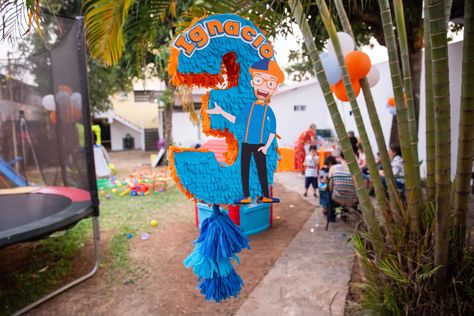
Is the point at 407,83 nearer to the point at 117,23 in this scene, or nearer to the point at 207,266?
the point at 207,266

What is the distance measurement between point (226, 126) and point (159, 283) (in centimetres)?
240

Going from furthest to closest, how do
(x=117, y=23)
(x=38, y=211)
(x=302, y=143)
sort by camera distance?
(x=302, y=143), (x=38, y=211), (x=117, y=23)

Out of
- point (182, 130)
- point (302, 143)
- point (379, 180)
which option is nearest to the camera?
point (379, 180)

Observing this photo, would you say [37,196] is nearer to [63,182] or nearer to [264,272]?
[63,182]

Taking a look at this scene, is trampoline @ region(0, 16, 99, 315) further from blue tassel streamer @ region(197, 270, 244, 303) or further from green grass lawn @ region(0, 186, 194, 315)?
blue tassel streamer @ region(197, 270, 244, 303)

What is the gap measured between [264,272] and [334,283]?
70 cm

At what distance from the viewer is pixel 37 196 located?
425cm

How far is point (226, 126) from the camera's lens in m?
1.40

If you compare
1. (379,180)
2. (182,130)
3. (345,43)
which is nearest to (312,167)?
(345,43)

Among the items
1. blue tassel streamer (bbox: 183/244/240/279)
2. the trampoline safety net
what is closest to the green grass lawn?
the trampoline safety net

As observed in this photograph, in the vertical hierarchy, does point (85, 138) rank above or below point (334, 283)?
above

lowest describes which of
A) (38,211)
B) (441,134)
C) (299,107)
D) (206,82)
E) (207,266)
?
(38,211)

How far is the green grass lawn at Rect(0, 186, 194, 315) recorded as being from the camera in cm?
322

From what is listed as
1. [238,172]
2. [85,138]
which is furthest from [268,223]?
[238,172]
